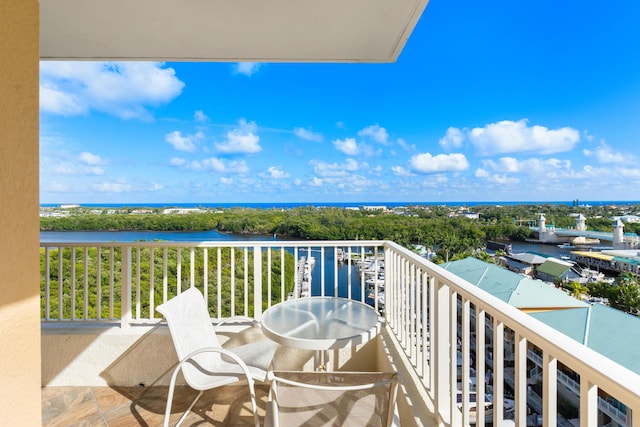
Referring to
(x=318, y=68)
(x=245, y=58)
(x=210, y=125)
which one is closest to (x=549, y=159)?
(x=318, y=68)

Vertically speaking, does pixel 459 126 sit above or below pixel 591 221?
above

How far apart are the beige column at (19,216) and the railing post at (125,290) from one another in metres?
2.21

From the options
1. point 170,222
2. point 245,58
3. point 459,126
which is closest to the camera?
point 245,58

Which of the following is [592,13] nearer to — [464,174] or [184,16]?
[464,174]

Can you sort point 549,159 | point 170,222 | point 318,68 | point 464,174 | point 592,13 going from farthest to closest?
point 464,174 < point 318,68 < point 549,159 < point 592,13 < point 170,222

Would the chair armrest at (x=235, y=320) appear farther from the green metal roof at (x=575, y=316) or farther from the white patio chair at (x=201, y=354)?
the green metal roof at (x=575, y=316)

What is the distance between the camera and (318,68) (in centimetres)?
1528

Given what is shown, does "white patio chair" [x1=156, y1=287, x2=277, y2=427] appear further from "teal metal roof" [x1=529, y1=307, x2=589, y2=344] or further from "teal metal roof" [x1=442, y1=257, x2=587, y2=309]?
"teal metal roof" [x1=529, y1=307, x2=589, y2=344]

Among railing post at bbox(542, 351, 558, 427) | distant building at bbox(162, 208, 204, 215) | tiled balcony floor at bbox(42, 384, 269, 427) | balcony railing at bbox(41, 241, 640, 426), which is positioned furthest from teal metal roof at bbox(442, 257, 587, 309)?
distant building at bbox(162, 208, 204, 215)

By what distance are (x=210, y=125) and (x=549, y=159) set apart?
16.5 metres

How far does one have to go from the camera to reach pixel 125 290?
10.9 ft

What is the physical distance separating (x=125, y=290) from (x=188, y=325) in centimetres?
122

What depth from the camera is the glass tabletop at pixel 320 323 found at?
7.16 feet

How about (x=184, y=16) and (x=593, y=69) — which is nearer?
(x=184, y=16)
